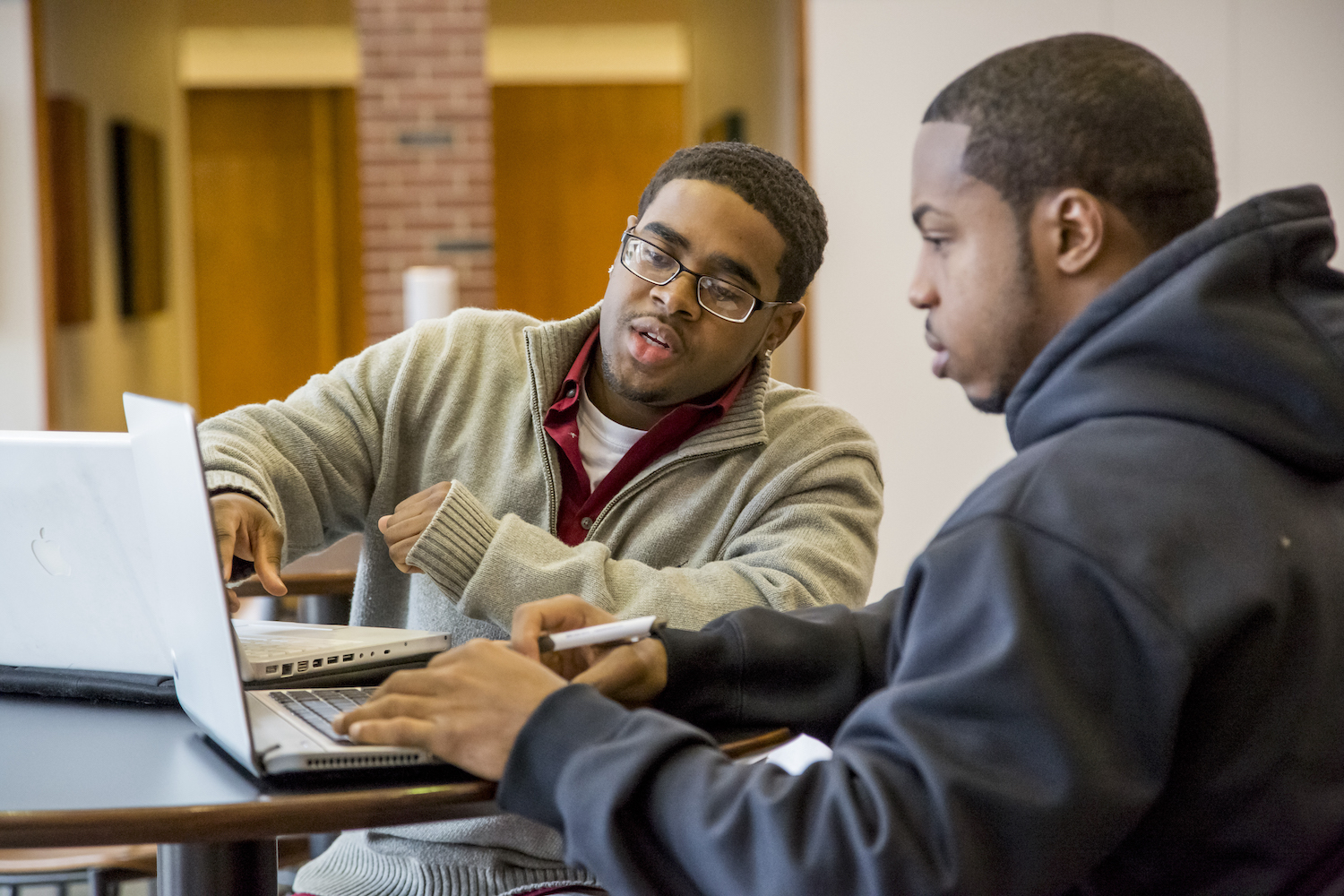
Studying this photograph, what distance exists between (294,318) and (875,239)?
4.82 metres

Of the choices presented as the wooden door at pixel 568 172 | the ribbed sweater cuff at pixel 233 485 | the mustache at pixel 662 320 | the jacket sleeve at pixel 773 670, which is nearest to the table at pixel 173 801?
the jacket sleeve at pixel 773 670

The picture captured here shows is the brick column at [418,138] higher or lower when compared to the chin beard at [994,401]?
higher

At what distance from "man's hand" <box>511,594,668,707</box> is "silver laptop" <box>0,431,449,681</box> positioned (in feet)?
0.66

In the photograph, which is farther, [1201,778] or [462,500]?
[462,500]

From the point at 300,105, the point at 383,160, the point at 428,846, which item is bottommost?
the point at 428,846

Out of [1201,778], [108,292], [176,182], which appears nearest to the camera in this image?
[1201,778]

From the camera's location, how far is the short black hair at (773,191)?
5.15 ft

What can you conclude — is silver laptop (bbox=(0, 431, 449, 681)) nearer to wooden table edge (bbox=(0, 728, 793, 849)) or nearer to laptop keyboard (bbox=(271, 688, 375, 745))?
laptop keyboard (bbox=(271, 688, 375, 745))

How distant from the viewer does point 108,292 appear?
20.0 feet

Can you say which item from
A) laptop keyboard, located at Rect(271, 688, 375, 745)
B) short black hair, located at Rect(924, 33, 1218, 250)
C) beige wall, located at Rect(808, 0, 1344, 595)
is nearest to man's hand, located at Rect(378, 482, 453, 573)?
laptop keyboard, located at Rect(271, 688, 375, 745)

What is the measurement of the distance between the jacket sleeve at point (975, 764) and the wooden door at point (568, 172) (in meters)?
6.96

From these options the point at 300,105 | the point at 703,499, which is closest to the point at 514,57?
the point at 300,105

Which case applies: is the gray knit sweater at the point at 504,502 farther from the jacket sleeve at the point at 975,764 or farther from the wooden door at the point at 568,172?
the wooden door at the point at 568,172

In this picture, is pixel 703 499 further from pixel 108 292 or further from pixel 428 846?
pixel 108 292
